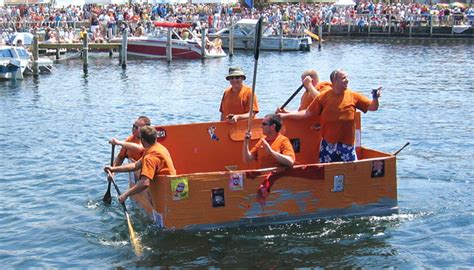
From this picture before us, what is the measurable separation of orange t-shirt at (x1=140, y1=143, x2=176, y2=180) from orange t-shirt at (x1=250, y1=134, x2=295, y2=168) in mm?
1338

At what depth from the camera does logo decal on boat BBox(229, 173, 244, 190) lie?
10.2 m

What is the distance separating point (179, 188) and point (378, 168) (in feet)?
9.68

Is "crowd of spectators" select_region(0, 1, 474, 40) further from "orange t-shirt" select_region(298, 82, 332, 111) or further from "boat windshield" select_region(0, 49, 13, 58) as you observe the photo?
"orange t-shirt" select_region(298, 82, 332, 111)

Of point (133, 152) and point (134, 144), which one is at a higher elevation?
Result: point (134, 144)

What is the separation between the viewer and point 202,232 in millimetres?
10516

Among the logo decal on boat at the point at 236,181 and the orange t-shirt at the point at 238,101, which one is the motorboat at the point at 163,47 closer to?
the orange t-shirt at the point at 238,101

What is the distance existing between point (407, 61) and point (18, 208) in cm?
3153

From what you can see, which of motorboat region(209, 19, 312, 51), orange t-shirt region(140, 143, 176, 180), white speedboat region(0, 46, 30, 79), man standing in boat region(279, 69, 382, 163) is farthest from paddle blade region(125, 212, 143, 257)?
motorboat region(209, 19, 312, 51)

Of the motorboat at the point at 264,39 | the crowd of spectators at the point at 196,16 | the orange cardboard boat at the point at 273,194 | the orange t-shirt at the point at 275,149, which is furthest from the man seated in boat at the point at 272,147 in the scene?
the motorboat at the point at 264,39

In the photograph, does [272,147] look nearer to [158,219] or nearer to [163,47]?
[158,219]

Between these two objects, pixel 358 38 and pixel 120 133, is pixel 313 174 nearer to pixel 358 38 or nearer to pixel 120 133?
pixel 120 133

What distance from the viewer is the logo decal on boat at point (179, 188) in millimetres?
9930

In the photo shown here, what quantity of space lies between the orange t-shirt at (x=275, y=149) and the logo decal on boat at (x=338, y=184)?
2.50 feet

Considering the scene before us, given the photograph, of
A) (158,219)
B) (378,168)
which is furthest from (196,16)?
(158,219)
